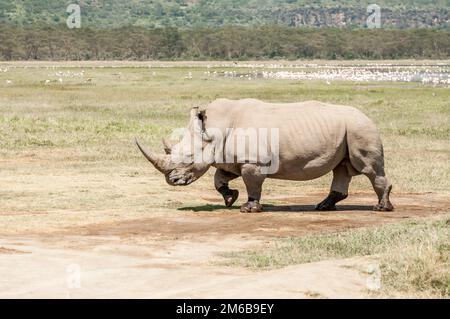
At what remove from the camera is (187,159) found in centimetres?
1831

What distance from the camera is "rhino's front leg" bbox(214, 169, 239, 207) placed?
60.6ft

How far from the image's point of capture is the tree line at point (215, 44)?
139 metres

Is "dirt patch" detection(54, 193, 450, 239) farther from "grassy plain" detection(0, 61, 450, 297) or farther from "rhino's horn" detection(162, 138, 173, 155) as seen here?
"rhino's horn" detection(162, 138, 173, 155)

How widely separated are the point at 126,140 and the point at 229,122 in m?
12.2

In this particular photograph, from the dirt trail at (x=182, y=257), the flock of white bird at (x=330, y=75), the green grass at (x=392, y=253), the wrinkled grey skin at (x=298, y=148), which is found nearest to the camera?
the dirt trail at (x=182, y=257)

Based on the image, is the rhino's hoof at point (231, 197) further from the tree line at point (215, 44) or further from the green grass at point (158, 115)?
the tree line at point (215, 44)

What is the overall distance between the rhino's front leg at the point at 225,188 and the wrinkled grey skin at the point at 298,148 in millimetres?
17

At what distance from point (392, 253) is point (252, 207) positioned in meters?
5.65

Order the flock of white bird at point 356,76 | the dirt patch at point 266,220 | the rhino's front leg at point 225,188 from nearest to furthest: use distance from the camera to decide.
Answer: the dirt patch at point 266,220
the rhino's front leg at point 225,188
the flock of white bird at point 356,76

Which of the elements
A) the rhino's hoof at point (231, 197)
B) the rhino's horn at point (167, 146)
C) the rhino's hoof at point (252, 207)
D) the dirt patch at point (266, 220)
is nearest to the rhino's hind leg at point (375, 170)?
the dirt patch at point (266, 220)

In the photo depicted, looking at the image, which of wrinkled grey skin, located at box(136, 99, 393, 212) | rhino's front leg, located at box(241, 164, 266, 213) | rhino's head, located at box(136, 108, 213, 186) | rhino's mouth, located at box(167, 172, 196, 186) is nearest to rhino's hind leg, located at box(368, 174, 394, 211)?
wrinkled grey skin, located at box(136, 99, 393, 212)

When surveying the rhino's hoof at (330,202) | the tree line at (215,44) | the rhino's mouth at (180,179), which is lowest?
the tree line at (215,44)
